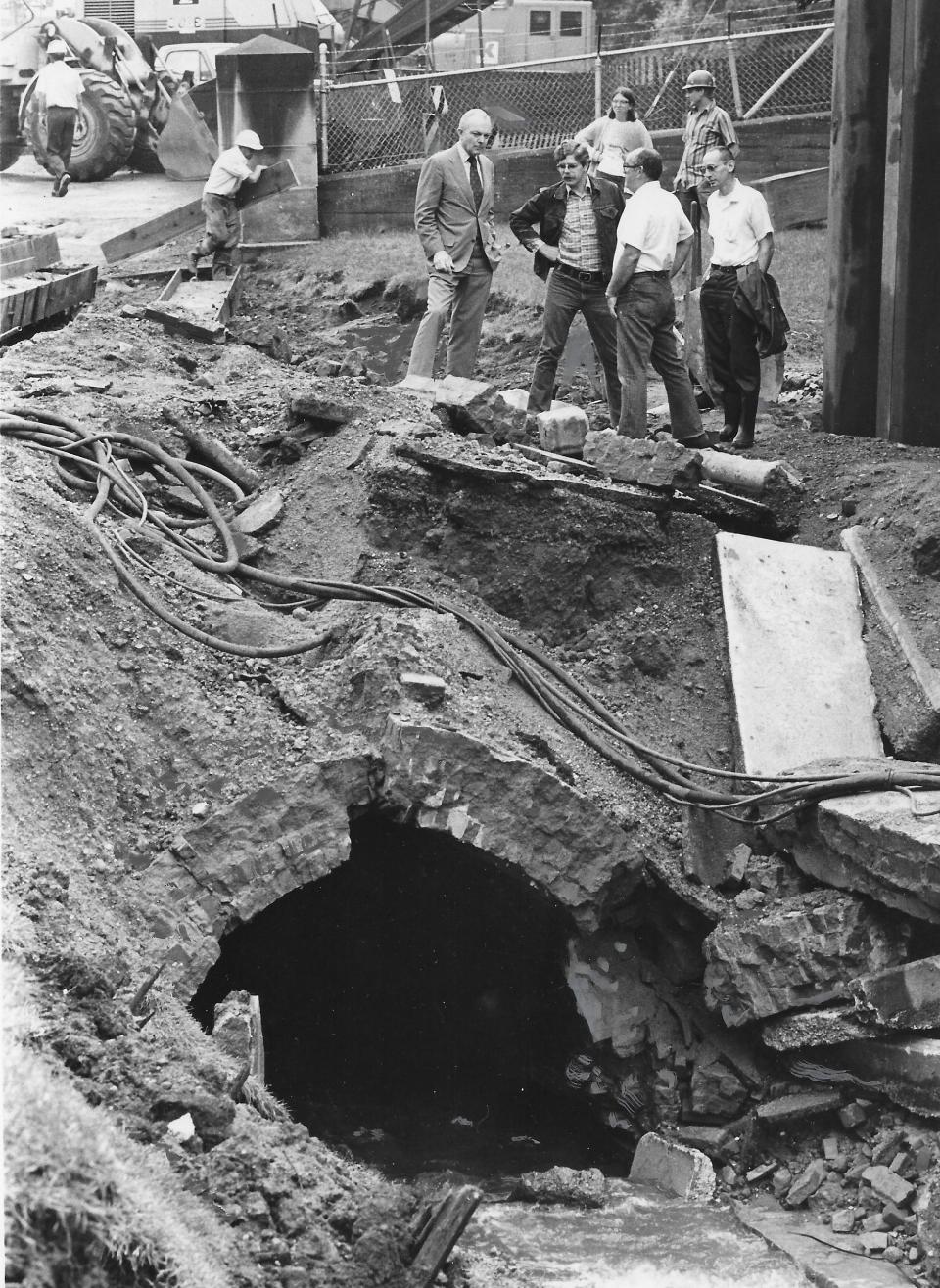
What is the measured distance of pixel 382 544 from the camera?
8.29m

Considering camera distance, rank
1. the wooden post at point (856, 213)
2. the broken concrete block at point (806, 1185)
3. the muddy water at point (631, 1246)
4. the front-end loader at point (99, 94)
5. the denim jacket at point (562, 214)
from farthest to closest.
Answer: the front-end loader at point (99, 94)
the wooden post at point (856, 213)
the denim jacket at point (562, 214)
the broken concrete block at point (806, 1185)
the muddy water at point (631, 1246)

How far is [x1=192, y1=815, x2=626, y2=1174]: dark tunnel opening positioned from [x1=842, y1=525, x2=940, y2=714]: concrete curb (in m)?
2.17

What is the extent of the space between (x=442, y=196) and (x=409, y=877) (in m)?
4.81

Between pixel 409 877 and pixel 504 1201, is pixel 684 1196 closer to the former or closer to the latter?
pixel 504 1201

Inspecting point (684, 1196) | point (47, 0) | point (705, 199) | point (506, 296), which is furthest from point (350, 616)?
point (47, 0)

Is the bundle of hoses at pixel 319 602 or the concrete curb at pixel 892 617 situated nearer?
the bundle of hoses at pixel 319 602

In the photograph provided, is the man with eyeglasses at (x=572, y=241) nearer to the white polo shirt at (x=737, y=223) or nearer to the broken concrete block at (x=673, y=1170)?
the white polo shirt at (x=737, y=223)

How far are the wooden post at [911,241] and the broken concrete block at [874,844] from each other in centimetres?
385

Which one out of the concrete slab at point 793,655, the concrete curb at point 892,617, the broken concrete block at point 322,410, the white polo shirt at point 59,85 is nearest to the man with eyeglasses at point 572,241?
the broken concrete block at point 322,410

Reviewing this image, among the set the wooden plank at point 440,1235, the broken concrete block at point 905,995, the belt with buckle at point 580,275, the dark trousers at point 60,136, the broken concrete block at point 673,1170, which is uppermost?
the dark trousers at point 60,136

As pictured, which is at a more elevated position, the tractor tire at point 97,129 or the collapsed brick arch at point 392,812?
the tractor tire at point 97,129

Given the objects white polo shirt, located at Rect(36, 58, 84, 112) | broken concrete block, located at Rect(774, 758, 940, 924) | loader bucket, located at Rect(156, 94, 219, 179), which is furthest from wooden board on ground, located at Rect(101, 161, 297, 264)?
broken concrete block, located at Rect(774, 758, 940, 924)

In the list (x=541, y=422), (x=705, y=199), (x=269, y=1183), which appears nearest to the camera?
(x=269, y=1183)

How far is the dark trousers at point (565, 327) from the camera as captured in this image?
30.7 ft
